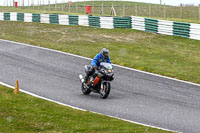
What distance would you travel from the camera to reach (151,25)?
3422cm

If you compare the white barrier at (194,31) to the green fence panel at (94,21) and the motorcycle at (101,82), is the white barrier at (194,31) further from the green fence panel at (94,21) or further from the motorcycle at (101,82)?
the motorcycle at (101,82)

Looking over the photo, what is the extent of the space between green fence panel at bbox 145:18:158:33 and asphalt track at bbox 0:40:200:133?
11616 millimetres

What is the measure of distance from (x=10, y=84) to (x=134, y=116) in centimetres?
668

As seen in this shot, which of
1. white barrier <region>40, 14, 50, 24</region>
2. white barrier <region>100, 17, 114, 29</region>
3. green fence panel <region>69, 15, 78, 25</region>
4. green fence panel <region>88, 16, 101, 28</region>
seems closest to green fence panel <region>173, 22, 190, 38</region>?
white barrier <region>100, 17, 114, 29</region>

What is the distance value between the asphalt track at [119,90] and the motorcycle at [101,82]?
0.26 m

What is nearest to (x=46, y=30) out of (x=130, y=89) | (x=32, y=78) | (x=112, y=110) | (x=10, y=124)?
(x=32, y=78)

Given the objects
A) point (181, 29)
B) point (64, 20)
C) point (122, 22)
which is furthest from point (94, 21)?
point (181, 29)

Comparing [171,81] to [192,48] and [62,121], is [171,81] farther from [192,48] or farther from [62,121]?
[192,48]

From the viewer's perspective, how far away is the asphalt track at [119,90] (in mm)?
13008

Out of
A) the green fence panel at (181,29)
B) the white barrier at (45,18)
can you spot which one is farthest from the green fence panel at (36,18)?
the green fence panel at (181,29)

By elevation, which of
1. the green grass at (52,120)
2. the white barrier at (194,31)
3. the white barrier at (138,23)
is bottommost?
the green grass at (52,120)

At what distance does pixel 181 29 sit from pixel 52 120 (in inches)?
861

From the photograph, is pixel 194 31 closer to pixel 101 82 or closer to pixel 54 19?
pixel 54 19

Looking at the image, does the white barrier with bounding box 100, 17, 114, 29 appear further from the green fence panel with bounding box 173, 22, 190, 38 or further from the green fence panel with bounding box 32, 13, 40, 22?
the green fence panel with bounding box 32, 13, 40, 22
